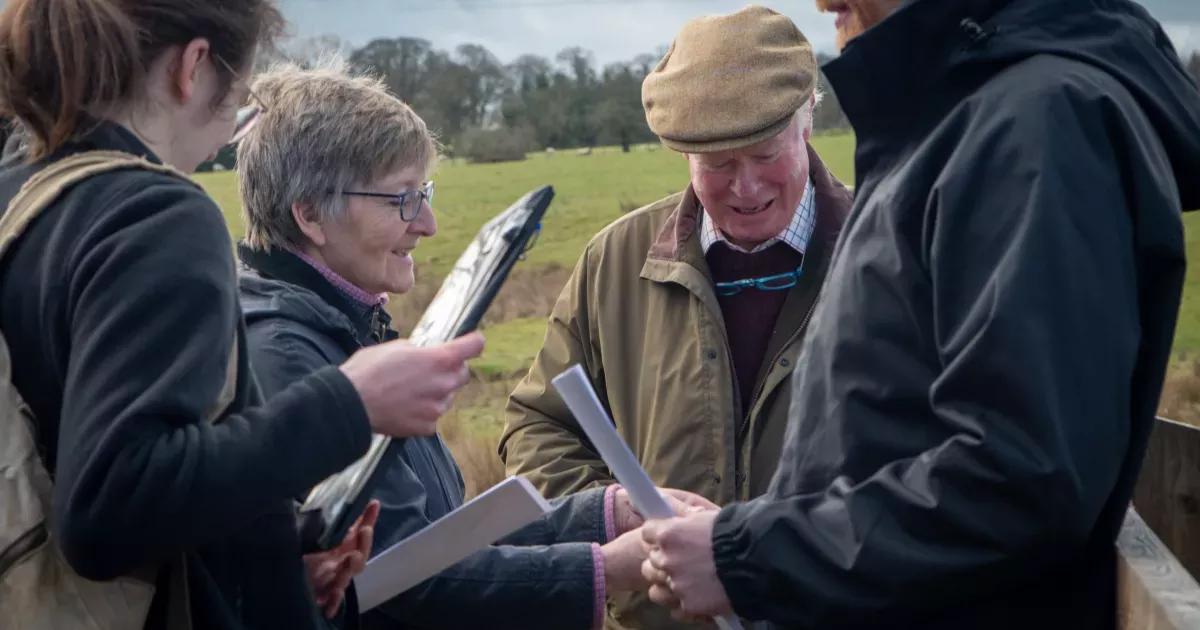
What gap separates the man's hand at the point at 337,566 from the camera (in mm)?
2236

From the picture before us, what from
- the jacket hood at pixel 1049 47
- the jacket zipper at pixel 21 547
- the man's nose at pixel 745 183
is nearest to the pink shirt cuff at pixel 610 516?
the man's nose at pixel 745 183

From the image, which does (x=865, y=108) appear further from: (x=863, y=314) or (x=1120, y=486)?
(x=1120, y=486)

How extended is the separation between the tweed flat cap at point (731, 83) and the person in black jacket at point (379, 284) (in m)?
0.74

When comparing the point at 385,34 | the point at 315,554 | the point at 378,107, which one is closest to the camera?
the point at 315,554

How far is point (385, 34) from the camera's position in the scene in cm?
1545

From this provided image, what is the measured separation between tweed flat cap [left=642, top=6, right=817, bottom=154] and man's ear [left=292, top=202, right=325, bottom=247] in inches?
41.0

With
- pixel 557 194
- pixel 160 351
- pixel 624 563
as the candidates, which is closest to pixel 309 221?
pixel 624 563

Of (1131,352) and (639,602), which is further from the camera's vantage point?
(639,602)

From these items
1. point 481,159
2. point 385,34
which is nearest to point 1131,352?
point 481,159

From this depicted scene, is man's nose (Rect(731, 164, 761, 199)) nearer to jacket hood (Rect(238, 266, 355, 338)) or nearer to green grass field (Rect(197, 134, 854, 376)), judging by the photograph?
jacket hood (Rect(238, 266, 355, 338))

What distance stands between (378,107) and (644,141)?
864 cm

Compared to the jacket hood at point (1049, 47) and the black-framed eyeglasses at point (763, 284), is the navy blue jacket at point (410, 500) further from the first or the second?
the jacket hood at point (1049, 47)

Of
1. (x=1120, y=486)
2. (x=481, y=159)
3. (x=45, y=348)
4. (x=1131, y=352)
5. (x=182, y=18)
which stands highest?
(x=182, y=18)

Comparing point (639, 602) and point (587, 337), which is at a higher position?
point (587, 337)
